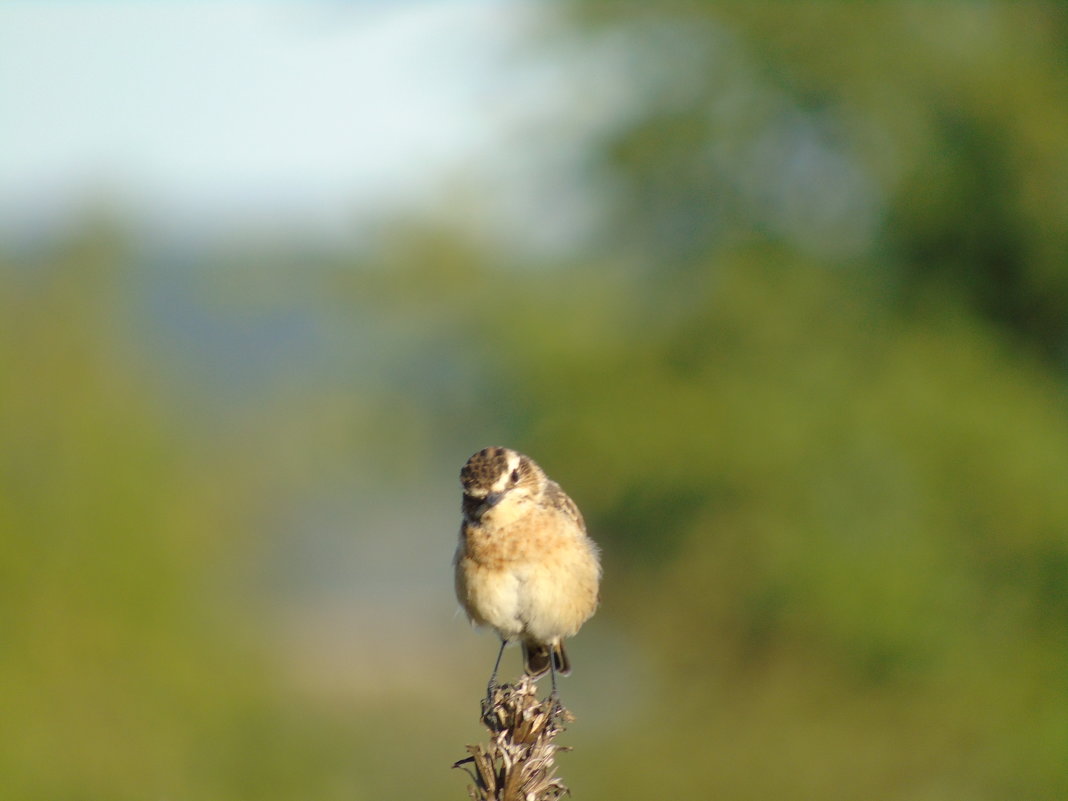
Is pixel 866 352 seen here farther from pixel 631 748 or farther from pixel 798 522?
pixel 631 748

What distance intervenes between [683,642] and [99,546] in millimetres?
9908

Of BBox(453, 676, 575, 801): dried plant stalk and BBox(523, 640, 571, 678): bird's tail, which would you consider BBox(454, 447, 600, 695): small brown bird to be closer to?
BBox(523, 640, 571, 678): bird's tail

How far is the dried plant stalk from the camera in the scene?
3.01 meters

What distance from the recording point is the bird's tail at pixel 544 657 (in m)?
6.14

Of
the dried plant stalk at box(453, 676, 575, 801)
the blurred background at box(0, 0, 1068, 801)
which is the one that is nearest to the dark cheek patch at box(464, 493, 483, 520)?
the dried plant stalk at box(453, 676, 575, 801)

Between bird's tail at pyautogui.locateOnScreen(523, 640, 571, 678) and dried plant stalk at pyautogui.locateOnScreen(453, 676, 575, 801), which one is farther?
bird's tail at pyautogui.locateOnScreen(523, 640, 571, 678)

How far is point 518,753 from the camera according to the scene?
10.3ft

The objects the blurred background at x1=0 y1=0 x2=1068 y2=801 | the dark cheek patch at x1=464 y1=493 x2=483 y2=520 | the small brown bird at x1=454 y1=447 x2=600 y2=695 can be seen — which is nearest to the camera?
the dark cheek patch at x1=464 y1=493 x2=483 y2=520

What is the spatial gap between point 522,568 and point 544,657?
69cm

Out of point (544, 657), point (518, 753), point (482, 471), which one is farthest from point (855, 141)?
point (518, 753)

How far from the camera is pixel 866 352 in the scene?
2200 centimetres

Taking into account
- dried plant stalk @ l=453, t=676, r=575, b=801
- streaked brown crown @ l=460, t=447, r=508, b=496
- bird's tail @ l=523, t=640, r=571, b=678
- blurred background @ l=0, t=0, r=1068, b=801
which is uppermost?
blurred background @ l=0, t=0, r=1068, b=801

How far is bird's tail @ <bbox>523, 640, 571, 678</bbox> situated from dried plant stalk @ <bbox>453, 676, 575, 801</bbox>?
270 cm

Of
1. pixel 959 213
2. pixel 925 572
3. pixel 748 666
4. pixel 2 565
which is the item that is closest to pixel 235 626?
pixel 2 565
